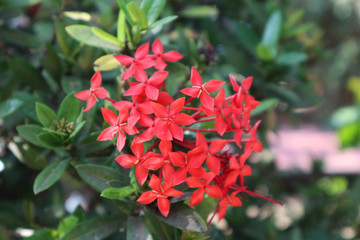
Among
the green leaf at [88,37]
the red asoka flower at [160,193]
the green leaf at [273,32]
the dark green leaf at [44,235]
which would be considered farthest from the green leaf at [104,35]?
the green leaf at [273,32]

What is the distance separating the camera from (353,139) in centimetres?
306

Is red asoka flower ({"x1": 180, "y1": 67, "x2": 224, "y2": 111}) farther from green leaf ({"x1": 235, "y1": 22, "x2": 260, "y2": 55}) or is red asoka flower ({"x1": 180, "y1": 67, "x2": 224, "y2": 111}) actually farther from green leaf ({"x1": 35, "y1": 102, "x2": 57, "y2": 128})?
green leaf ({"x1": 235, "y1": 22, "x2": 260, "y2": 55})

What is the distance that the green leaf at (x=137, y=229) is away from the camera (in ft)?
2.36

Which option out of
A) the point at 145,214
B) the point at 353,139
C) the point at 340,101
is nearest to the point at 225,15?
the point at 145,214

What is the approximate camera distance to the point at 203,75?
1024 millimetres

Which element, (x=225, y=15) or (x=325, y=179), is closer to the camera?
(x=225, y=15)

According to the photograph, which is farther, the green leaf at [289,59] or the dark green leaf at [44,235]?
the green leaf at [289,59]

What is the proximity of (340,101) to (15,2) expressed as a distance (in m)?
6.28

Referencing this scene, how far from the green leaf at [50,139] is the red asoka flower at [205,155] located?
0.32m

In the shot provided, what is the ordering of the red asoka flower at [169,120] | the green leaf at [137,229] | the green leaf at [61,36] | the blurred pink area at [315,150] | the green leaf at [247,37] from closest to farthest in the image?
the red asoka flower at [169,120]
the green leaf at [137,229]
the green leaf at [61,36]
the green leaf at [247,37]
the blurred pink area at [315,150]

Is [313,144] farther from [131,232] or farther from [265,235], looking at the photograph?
[131,232]

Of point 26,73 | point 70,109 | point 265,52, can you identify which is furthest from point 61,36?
point 265,52

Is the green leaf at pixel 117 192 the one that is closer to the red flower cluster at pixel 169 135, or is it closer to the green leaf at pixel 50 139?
the red flower cluster at pixel 169 135

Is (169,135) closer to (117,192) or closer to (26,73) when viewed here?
(117,192)
